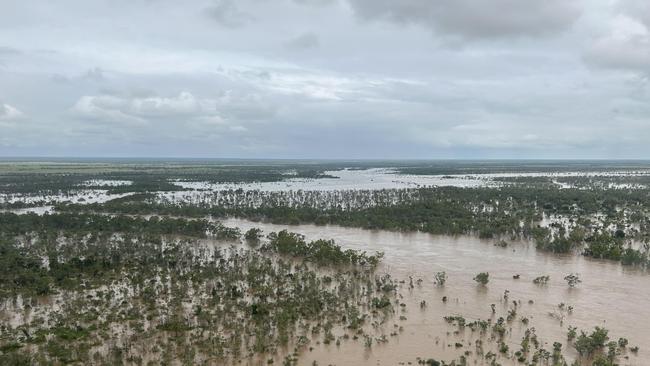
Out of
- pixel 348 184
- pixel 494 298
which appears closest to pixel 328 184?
pixel 348 184

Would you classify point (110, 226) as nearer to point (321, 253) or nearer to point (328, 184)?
point (321, 253)

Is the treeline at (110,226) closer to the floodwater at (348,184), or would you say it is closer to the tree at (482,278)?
the tree at (482,278)

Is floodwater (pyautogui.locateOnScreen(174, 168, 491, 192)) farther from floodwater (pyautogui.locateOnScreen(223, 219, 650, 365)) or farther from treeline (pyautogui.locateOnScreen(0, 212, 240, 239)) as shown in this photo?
floodwater (pyautogui.locateOnScreen(223, 219, 650, 365))

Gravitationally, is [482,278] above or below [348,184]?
below

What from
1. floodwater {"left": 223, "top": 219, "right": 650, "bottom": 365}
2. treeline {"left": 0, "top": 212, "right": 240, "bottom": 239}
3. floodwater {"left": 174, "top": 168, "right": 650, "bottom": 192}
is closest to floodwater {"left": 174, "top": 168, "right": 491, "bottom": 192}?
floodwater {"left": 174, "top": 168, "right": 650, "bottom": 192}

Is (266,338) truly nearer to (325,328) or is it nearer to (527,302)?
(325,328)

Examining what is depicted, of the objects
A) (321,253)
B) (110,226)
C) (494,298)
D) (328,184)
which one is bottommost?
(494,298)

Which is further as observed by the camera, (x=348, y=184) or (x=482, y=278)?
(x=348, y=184)

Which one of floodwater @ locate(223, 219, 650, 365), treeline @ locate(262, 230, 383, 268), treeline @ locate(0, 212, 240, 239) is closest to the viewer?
floodwater @ locate(223, 219, 650, 365)

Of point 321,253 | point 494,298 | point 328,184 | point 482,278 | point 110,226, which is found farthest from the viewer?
point 328,184
